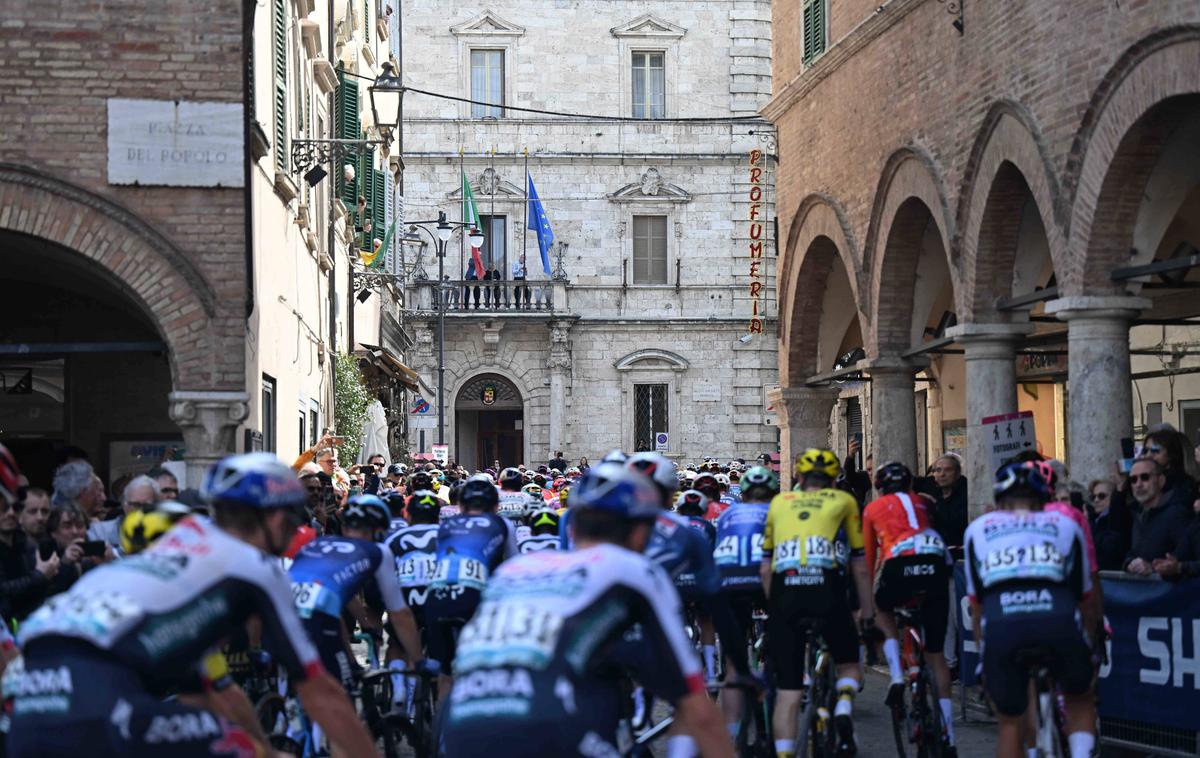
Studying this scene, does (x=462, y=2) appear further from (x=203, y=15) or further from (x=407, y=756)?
(x=407, y=756)

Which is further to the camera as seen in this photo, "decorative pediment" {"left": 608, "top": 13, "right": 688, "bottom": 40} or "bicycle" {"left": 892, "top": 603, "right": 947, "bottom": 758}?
"decorative pediment" {"left": 608, "top": 13, "right": 688, "bottom": 40}

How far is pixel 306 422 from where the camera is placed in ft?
83.8

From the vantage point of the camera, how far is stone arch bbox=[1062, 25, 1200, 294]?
1408cm

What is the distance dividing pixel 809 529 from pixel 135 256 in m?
8.61

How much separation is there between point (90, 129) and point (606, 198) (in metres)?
33.4

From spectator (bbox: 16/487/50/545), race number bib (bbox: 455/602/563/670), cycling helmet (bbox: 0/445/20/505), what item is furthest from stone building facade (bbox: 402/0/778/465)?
race number bib (bbox: 455/602/563/670)

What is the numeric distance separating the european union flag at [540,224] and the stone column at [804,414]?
21.1 m

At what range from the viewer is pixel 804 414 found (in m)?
27.2

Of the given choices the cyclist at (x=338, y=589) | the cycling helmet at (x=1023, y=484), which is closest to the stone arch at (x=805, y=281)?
the cyclist at (x=338, y=589)

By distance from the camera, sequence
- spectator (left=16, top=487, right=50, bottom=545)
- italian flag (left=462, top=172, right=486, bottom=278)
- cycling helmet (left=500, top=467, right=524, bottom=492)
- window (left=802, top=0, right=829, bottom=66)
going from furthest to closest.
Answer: italian flag (left=462, top=172, right=486, bottom=278), window (left=802, top=0, right=829, bottom=66), cycling helmet (left=500, top=467, right=524, bottom=492), spectator (left=16, top=487, right=50, bottom=545)

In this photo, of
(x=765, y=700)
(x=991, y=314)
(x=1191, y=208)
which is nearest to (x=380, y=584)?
(x=765, y=700)

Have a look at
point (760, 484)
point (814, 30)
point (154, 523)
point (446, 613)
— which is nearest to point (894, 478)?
point (760, 484)

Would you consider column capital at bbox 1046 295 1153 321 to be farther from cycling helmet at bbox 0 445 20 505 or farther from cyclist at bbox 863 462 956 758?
cycling helmet at bbox 0 445 20 505

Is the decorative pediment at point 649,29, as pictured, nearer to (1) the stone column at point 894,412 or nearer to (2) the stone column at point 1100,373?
(1) the stone column at point 894,412
